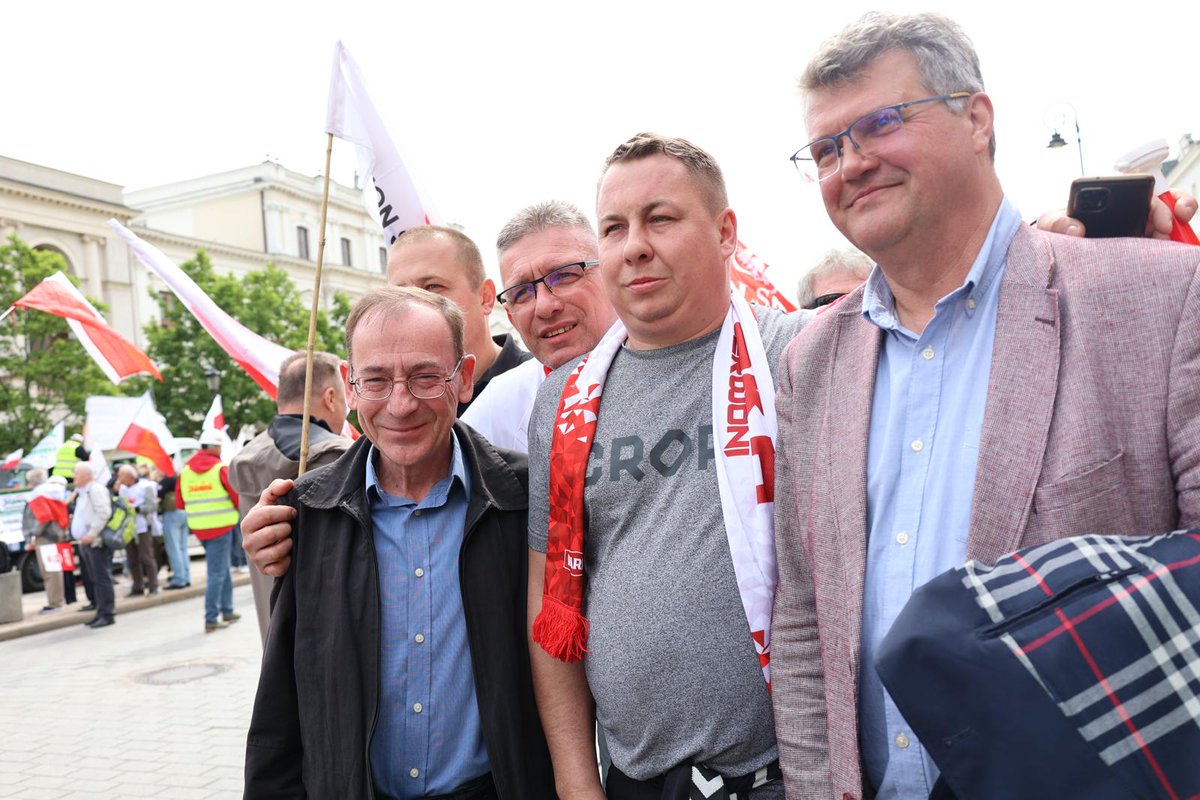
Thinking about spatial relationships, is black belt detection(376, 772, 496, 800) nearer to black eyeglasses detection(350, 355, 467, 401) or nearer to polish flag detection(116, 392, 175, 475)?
black eyeglasses detection(350, 355, 467, 401)

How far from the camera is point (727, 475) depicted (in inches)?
79.5

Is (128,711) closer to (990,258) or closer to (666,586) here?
(666,586)

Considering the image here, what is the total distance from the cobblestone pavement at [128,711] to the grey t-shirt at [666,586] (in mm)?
4780

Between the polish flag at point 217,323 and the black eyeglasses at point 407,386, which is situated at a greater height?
the polish flag at point 217,323

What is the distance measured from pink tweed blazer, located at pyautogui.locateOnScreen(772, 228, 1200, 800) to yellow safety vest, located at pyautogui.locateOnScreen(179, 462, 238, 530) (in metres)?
11.3

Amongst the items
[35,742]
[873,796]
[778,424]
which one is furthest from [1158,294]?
[35,742]

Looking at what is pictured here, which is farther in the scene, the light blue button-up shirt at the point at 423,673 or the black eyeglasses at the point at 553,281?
the black eyeglasses at the point at 553,281

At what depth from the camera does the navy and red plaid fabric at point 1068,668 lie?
3.89 feet

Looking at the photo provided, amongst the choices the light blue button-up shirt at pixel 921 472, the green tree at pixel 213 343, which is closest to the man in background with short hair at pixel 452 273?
the light blue button-up shirt at pixel 921 472

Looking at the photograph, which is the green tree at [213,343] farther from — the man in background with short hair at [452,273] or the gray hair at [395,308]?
the gray hair at [395,308]

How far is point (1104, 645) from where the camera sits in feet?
3.98

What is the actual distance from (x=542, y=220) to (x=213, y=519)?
1023 cm

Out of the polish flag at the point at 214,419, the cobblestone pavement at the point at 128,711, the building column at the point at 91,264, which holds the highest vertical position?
the building column at the point at 91,264

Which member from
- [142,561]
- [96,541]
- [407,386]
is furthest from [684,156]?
[142,561]
